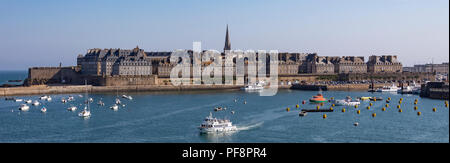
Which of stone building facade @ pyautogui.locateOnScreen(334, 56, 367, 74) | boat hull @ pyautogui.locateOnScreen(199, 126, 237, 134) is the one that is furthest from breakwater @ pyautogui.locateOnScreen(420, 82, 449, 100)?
stone building facade @ pyautogui.locateOnScreen(334, 56, 367, 74)

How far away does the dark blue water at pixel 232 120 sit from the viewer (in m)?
30.3

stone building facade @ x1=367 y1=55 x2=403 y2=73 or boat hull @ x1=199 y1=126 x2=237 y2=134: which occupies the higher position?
stone building facade @ x1=367 y1=55 x2=403 y2=73

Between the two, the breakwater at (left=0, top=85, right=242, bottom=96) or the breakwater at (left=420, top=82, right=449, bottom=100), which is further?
the breakwater at (left=0, top=85, right=242, bottom=96)

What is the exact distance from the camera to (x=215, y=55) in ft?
316

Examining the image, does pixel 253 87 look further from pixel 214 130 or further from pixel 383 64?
pixel 214 130

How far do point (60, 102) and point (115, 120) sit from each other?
1942cm

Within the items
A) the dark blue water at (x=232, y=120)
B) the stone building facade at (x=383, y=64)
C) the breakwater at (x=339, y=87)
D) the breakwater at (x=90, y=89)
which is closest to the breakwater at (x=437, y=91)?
the dark blue water at (x=232, y=120)

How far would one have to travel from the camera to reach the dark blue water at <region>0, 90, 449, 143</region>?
30328 mm

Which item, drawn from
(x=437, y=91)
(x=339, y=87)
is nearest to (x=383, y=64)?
(x=339, y=87)

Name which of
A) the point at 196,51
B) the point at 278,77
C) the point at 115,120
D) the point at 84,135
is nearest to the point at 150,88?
the point at 196,51

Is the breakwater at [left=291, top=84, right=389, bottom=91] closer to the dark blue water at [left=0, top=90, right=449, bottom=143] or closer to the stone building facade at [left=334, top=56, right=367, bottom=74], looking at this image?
the stone building facade at [left=334, top=56, right=367, bottom=74]

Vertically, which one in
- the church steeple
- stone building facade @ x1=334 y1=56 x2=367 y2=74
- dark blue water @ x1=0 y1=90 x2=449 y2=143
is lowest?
dark blue water @ x1=0 y1=90 x2=449 y2=143

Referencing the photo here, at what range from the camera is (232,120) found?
38.2 meters
